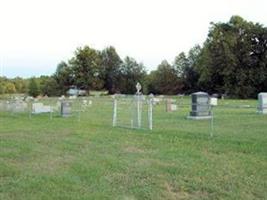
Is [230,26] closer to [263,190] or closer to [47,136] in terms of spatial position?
[47,136]

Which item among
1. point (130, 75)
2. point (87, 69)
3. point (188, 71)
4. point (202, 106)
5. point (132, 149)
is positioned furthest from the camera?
point (130, 75)

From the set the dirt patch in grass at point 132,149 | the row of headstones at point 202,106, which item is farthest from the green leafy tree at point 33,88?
the dirt patch in grass at point 132,149

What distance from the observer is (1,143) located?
13172mm

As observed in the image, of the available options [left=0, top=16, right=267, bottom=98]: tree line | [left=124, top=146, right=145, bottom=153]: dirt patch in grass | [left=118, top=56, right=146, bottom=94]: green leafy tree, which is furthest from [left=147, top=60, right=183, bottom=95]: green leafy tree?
[left=124, top=146, right=145, bottom=153]: dirt patch in grass

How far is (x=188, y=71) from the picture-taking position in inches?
3969

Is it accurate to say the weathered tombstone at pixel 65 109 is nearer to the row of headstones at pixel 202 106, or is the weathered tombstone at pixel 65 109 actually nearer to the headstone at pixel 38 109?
the headstone at pixel 38 109

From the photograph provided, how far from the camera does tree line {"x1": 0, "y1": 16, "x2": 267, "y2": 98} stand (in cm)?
8206

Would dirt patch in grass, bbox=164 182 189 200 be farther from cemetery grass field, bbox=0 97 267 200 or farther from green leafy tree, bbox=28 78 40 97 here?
green leafy tree, bbox=28 78 40 97

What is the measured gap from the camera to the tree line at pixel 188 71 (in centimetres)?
8206

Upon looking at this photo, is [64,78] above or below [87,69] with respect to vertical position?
below

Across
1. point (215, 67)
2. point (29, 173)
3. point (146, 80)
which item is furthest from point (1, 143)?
point (146, 80)

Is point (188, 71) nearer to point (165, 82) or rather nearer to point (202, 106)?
point (165, 82)

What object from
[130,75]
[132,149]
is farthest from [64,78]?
[132,149]

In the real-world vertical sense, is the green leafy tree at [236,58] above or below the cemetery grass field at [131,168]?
above
